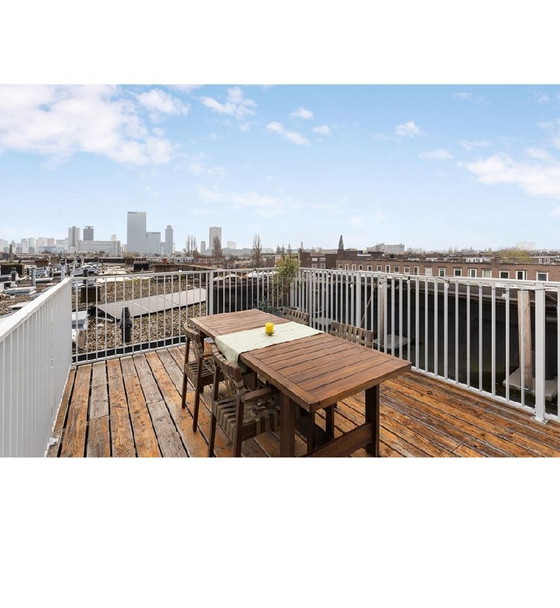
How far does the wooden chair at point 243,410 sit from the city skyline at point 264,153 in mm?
3801

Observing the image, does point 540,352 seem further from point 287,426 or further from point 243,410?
point 243,410

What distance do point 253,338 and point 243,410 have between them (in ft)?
2.31

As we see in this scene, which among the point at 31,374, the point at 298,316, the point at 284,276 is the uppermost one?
the point at 284,276

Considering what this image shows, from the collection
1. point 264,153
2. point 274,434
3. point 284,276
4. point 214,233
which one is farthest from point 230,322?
point 214,233

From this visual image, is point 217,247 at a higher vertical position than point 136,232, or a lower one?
lower

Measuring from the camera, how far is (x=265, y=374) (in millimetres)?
1799

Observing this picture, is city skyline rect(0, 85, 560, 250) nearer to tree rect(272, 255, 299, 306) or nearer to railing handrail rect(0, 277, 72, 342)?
tree rect(272, 255, 299, 306)

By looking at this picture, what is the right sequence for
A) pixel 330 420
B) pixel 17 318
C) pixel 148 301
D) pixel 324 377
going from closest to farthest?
pixel 17 318 < pixel 324 377 < pixel 330 420 < pixel 148 301

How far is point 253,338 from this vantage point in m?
2.44

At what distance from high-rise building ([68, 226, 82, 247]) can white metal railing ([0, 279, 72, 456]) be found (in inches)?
189

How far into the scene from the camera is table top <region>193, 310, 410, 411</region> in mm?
1576
